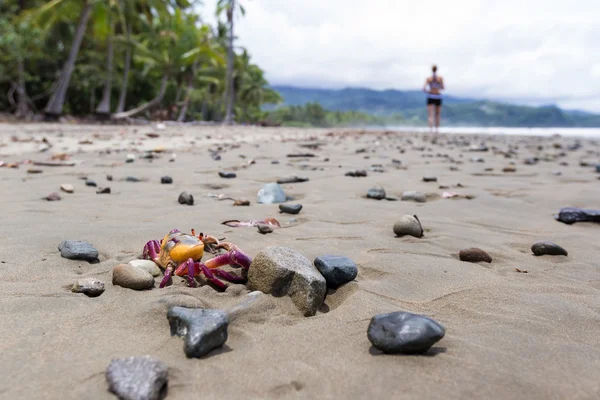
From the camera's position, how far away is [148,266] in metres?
1.84

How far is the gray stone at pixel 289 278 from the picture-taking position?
1.60m

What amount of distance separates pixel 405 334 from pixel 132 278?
1.02 meters

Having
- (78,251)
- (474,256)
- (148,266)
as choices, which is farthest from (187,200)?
(474,256)

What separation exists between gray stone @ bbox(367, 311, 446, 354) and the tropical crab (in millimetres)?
673

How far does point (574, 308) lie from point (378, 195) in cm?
212

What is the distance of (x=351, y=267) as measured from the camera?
1828 mm

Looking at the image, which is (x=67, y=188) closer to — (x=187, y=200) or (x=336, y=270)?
(x=187, y=200)

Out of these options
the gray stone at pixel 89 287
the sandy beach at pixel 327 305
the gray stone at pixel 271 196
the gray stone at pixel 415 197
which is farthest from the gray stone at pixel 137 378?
the gray stone at pixel 415 197

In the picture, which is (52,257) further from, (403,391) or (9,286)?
(403,391)

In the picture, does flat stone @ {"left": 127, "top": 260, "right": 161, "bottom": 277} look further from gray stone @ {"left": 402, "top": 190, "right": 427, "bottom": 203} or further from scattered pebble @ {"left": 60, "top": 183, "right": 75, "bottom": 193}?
gray stone @ {"left": 402, "top": 190, "right": 427, "bottom": 203}

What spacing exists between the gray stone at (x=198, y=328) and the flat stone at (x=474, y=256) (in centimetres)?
132

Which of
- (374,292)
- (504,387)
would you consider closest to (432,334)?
(504,387)

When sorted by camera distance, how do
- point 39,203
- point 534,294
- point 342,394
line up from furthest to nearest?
point 39,203, point 534,294, point 342,394

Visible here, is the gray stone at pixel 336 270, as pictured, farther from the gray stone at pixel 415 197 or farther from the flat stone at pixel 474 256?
the gray stone at pixel 415 197
